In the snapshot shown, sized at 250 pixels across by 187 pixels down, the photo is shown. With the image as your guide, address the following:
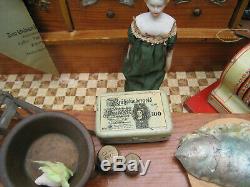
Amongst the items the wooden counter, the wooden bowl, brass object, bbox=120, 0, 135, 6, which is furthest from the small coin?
brass object, bbox=120, 0, 135, 6

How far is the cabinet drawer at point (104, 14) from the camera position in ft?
4.61

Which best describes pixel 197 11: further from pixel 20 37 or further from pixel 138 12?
pixel 20 37

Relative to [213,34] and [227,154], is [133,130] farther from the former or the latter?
[213,34]

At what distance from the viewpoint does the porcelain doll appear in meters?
1.06

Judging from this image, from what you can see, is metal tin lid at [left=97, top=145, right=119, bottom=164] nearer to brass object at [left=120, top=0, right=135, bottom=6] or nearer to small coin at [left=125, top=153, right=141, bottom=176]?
small coin at [left=125, top=153, right=141, bottom=176]

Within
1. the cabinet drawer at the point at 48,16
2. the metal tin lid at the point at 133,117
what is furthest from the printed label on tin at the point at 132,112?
the cabinet drawer at the point at 48,16

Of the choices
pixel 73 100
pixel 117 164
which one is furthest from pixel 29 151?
pixel 73 100

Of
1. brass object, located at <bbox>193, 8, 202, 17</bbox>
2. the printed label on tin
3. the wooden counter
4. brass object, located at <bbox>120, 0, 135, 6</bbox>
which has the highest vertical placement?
brass object, located at <bbox>120, 0, 135, 6</bbox>

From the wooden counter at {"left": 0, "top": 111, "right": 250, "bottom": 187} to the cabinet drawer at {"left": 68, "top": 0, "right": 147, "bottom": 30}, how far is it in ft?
2.18

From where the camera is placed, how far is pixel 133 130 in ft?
2.82

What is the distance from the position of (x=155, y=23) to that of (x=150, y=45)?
0.36 feet

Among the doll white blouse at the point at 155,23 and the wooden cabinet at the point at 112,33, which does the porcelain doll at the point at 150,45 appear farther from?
the wooden cabinet at the point at 112,33

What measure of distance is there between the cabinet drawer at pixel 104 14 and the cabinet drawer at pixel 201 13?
6.9 inches

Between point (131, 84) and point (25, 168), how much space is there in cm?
77
